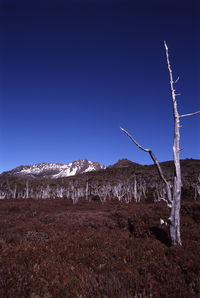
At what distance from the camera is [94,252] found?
18.2 feet

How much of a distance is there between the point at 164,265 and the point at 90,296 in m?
2.34

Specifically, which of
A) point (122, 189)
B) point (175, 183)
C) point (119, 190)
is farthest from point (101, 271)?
point (122, 189)

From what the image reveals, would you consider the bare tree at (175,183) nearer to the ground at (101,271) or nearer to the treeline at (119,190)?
the ground at (101,271)

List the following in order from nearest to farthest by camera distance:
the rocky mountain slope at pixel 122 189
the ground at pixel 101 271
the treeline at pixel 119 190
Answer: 1. the ground at pixel 101 271
2. the treeline at pixel 119 190
3. the rocky mountain slope at pixel 122 189

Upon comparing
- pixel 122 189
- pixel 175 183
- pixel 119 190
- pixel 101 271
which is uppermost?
pixel 175 183

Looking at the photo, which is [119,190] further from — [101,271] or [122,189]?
[101,271]

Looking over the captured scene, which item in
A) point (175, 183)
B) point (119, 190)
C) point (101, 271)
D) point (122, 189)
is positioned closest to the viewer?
point (101, 271)

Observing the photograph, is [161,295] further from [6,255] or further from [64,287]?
[6,255]

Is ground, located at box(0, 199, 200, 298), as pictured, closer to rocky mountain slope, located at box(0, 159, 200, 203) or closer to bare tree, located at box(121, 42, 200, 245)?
bare tree, located at box(121, 42, 200, 245)

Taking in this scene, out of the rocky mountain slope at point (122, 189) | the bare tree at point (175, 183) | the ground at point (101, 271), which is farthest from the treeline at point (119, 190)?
the ground at point (101, 271)

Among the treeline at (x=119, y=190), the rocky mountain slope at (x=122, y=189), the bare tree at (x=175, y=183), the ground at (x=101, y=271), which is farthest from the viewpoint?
the rocky mountain slope at (x=122, y=189)

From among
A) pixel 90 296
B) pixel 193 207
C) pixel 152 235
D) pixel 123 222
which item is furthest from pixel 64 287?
pixel 193 207

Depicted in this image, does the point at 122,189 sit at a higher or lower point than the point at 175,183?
lower

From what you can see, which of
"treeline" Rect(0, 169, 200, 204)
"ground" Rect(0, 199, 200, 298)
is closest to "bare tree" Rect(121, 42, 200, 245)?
"ground" Rect(0, 199, 200, 298)
